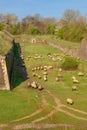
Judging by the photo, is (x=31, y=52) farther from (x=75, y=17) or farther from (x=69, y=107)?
(x=75, y=17)

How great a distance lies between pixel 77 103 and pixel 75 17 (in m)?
70.1

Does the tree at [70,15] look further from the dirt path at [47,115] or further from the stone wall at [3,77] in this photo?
the dirt path at [47,115]

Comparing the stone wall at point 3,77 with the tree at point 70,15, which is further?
the tree at point 70,15

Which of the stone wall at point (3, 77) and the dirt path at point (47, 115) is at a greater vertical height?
the stone wall at point (3, 77)

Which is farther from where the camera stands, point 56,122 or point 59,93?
A: point 59,93

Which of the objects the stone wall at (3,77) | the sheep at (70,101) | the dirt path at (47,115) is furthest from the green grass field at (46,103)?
the stone wall at (3,77)

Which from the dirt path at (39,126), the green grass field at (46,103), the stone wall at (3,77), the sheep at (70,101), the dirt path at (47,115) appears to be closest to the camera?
the dirt path at (39,126)

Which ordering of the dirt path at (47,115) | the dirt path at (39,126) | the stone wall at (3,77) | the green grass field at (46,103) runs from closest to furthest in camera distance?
the dirt path at (39,126) < the dirt path at (47,115) < the green grass field at (46,103) < the stone wall at (3,77)

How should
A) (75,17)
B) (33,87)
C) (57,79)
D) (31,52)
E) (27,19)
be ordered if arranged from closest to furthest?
(33,87) < (57,79) < (31,52) < (75,17) < (27,19)

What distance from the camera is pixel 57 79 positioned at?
3011cm

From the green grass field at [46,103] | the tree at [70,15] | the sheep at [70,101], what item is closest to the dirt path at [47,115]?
the green grass field at [46,103]

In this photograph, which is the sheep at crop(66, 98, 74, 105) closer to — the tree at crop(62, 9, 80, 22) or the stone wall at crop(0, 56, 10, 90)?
the stone wall at crop(0, 56, 10, 90)

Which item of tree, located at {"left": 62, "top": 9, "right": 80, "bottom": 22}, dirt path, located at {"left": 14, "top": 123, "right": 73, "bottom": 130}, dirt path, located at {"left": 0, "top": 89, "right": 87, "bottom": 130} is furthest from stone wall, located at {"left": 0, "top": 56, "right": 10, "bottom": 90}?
tree, located at {"left": 62, "top": 9, "right": 80, "bottom": 22}

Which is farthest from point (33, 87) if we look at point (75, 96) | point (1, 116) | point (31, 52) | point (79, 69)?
point (31, 52)
